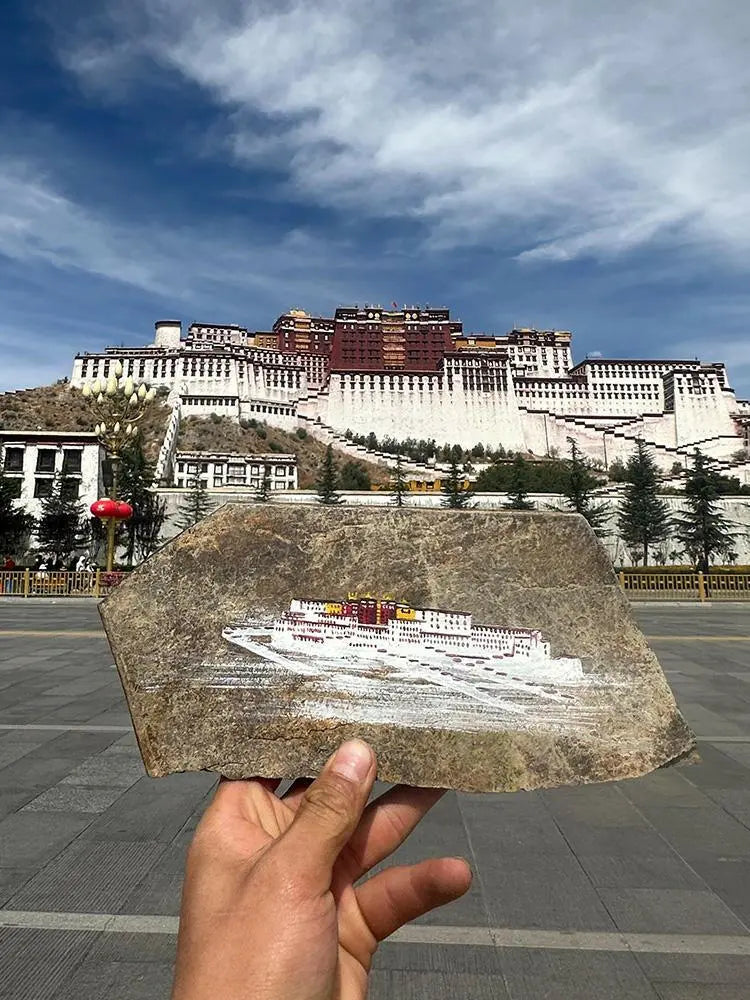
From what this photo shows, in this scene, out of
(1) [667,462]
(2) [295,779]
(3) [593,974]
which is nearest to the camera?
(2) [295,779]

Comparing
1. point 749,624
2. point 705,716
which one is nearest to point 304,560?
point 705,716

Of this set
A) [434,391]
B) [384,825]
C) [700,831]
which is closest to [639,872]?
[700,831]

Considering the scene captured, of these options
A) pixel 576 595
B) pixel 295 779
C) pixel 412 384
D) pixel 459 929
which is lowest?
pixel 459 929

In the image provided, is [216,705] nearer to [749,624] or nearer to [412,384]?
[749,624]

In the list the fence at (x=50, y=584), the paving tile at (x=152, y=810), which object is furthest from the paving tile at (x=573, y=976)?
the fence at (x=50, y=584)

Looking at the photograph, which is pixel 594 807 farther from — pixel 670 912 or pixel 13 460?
pixel 13 460

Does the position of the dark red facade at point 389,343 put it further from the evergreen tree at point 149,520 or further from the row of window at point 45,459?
the row of window at point 45,459

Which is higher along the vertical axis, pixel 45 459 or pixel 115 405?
pixel 45 459
